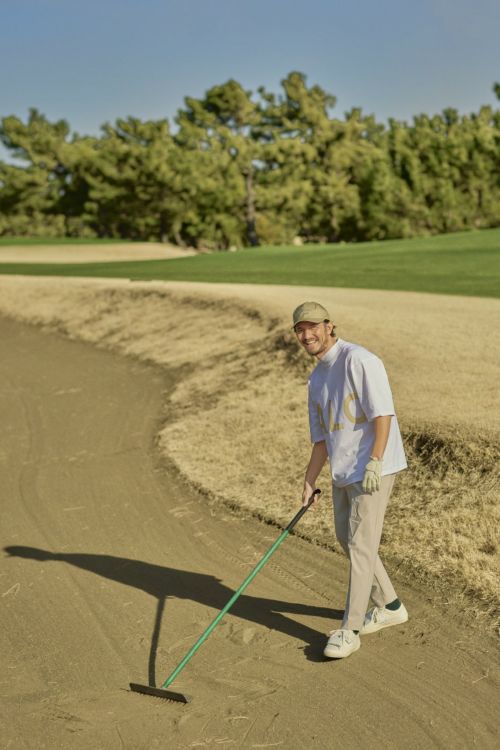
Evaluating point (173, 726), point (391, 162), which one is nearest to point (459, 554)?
point (173, 726)

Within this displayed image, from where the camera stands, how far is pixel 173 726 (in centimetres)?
521

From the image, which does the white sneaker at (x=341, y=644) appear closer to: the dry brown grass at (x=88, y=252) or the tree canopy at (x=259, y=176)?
the dry brown grass at (x=88, y=252)

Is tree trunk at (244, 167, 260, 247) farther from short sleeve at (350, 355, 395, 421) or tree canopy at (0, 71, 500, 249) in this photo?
short sleeve at (350, 355, 395, 421)

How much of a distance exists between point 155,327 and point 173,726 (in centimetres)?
1547

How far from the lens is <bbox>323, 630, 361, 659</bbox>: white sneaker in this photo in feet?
19.1

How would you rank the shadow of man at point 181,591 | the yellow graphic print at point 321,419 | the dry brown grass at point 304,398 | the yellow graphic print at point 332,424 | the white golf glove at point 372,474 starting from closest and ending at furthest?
the white golf glove at point 372,474 < the yellow graphic print at point 332,424 < the yellow graphic print at point 321,419 < the shadow of man at point 181,591 < the dry brown grass at point 304,398

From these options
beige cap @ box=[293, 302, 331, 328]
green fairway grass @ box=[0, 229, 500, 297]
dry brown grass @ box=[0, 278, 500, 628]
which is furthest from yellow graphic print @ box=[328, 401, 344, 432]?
green fairway grass @ box=[0, 229, 500, 297]

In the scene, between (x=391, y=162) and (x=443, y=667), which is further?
(x=391, y=162)

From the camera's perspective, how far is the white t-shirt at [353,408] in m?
5.58

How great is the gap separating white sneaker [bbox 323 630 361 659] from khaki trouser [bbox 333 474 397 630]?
0.06 m

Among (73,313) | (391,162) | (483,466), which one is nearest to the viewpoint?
(483,466)

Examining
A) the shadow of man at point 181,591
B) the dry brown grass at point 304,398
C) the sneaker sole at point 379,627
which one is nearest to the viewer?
the sneaker sole at point 379,627

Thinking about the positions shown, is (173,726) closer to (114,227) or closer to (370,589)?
(370,589)

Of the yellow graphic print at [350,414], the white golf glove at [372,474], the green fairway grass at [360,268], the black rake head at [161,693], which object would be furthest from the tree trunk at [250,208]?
the black rake head at [161,693]
